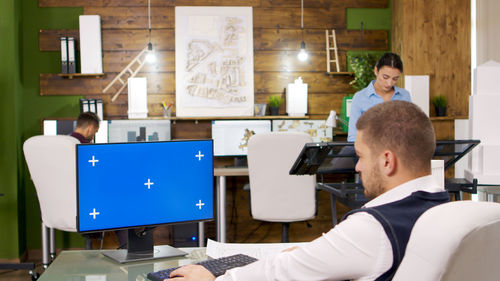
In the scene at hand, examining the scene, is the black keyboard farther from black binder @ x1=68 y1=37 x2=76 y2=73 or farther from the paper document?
black binder @ x1=68 y1=37 x2=76 y2=73

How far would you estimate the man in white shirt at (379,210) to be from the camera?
108 cm

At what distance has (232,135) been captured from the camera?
5082 mm

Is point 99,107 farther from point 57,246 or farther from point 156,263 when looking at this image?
point 156,263

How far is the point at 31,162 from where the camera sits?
3789mm

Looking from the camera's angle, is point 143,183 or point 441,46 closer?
point 143,183

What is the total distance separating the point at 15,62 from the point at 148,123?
4.07 feet

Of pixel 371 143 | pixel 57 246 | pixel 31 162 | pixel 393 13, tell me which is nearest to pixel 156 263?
pixel 371 143

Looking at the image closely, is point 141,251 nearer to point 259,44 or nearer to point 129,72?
point 129,72

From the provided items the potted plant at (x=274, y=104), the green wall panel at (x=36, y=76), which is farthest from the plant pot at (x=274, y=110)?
the green wall panel at (x=36, y=76)

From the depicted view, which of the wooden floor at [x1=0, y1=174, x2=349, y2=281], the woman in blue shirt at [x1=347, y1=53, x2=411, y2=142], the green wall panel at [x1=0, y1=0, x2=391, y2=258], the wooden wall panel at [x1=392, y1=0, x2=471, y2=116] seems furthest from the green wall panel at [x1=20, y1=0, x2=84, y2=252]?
the wooden wall panel at [x1=392, y1=0, x2=471, y2=116]

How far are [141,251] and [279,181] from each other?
201 centimetres

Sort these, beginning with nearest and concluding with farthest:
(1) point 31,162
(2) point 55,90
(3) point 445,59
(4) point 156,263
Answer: (4) point 156,263 < (1) point 31,162 < (3) point 445,59 < (2) point 55,90

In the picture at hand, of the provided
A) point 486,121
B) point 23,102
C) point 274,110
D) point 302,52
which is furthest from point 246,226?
point 486,121

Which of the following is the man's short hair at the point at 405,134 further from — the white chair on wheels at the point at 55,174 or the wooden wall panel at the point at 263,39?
the wooden wall panel at the point at 263,39
